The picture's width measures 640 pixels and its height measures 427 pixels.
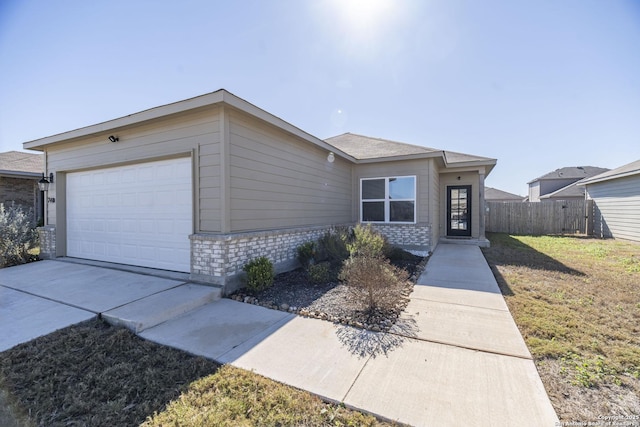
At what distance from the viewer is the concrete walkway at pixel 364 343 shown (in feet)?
7.09

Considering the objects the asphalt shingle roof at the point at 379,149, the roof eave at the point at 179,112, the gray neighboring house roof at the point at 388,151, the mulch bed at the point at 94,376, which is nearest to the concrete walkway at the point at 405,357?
the mulch bed at the point at 94,376

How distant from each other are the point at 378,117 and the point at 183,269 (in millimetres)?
9672

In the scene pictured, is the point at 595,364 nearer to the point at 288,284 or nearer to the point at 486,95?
the point at 288,284

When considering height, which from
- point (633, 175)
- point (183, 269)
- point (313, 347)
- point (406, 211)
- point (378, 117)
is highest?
point (378, 117)

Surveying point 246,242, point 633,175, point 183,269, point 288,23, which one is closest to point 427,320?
point 246,242

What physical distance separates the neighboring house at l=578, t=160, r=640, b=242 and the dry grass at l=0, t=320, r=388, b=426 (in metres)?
15.6

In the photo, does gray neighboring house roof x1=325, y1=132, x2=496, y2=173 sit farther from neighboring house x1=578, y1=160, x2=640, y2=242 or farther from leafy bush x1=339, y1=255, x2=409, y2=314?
neighboring house x1=578, y1=160, x2=640, y2=242

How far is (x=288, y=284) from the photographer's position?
5.48 metres

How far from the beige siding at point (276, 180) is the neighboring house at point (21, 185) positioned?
1070 centimetres

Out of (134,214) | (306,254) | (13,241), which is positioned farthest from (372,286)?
(13,241)

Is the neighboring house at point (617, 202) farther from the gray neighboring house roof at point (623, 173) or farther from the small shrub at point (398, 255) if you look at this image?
the small shrub at point (398, 255)

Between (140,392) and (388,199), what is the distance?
26.6ft

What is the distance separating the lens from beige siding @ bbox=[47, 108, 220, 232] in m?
4.82

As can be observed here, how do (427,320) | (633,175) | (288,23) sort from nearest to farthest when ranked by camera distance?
(427,320) < (288,23) < (633,175)
